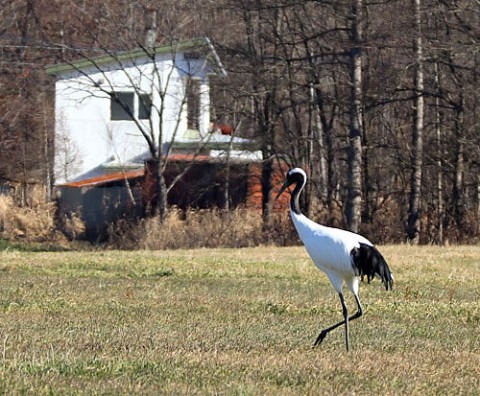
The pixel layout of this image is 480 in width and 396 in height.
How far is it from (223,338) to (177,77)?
1155 inches

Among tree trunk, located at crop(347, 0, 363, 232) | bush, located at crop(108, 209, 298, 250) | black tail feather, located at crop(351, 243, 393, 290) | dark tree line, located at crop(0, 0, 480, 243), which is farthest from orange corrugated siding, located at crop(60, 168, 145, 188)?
black tail feather, located at crop(351, 243, 393, 290)

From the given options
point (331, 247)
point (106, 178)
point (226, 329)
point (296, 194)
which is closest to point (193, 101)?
point (106, 178)

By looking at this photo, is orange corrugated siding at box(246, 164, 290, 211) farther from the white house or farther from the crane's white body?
the crane's white body

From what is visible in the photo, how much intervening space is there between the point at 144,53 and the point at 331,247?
2874cm

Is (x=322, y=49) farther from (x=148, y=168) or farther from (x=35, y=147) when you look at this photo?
(x=35, y=147)

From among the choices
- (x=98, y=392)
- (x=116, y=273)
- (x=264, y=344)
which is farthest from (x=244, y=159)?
(x=98, y=392)

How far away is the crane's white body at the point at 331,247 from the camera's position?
10961 millimetres

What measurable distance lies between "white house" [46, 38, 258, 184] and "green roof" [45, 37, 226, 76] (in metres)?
0.03

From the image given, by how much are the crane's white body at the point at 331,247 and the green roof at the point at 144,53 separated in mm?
23102

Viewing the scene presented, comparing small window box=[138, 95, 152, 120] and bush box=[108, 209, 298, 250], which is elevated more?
small window box=[138, 95, 152, 120]

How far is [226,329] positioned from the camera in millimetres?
12086

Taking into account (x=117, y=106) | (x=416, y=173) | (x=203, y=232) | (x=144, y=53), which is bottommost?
(x=203, y=232)

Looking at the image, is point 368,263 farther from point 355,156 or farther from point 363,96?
point 355,156

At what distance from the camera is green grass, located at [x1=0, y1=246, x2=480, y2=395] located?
27.6 feet
